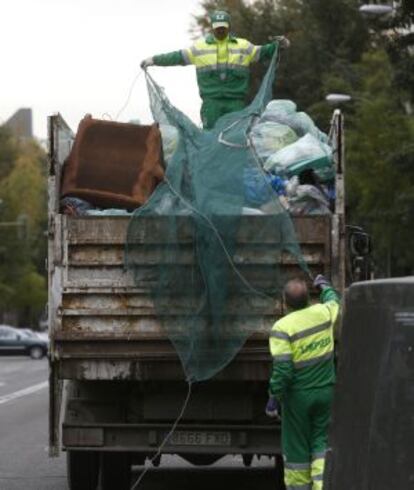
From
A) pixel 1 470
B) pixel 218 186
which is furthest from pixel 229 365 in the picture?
pixel 1 470

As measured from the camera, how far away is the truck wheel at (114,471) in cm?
1111

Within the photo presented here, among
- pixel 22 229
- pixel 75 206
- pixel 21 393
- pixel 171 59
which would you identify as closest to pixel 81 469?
pixel 75 206

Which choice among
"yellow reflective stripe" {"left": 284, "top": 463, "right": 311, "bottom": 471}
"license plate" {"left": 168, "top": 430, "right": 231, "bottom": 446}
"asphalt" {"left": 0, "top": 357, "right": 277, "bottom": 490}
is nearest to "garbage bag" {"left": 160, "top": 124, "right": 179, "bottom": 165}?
"license plate" {"left": 168, "top": 430, "right": 231, "bottom": 446}

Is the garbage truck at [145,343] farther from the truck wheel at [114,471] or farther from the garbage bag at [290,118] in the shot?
the truck wheel at [114,471]

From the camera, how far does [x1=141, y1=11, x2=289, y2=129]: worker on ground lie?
11.2m

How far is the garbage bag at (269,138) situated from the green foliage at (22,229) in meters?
56.6

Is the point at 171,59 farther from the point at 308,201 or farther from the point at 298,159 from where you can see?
the point at 308,201

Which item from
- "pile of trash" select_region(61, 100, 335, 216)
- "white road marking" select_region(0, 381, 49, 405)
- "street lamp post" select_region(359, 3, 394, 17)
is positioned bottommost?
"white road marking" select_region(0, 381, 49, 405)

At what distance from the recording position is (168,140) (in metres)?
10.5

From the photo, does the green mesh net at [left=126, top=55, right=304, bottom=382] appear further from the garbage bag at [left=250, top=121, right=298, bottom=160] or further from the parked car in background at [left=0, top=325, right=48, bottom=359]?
the parked car in background at [left=0, top=325, right=48, bottom=359]

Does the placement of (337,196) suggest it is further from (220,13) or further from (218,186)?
(220,13)

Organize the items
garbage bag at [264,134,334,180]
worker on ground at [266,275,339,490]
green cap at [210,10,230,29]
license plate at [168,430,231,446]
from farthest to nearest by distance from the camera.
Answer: green cap at [210,10,230,29] < garbage bag at [264,134,334,180] < license plate at [168,430,231,446] < worker on ground at [266,275,339,490]

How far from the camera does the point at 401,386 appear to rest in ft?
10.7

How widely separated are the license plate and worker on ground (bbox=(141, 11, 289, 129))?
2.71 metres
